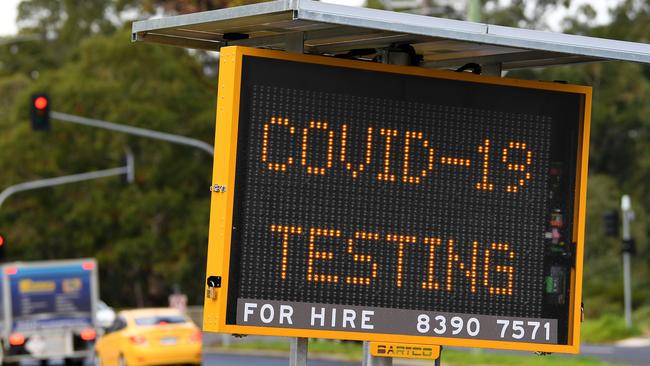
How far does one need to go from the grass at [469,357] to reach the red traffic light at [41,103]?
27.9ft

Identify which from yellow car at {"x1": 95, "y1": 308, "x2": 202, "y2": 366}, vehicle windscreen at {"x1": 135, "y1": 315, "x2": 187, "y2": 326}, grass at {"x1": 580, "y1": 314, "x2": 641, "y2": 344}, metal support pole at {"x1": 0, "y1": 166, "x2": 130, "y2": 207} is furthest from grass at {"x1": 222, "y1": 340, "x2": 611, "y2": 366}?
metal support pole at {"x1": 0, "y1": 166, "x2": 130, "y2": 207}

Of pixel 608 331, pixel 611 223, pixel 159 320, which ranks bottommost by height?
pixel 608 331

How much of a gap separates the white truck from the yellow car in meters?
4.54

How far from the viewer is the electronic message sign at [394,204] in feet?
28.5

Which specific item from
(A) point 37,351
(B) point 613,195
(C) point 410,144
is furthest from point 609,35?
(C) point 410,144

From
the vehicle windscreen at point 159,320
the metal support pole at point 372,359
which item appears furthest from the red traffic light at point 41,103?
the metal support pole at point 372,359

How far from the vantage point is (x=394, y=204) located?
8906 millimetres

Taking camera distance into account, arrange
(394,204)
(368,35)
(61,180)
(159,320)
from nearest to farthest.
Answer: (394,204)
(368,35)
(159,320)
(61,180)

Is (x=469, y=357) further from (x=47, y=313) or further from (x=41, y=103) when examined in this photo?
(x=41, y=103)

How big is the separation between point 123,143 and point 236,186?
A: 5600cm

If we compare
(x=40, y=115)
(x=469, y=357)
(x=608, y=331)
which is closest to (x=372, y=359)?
(x=469, y=357)

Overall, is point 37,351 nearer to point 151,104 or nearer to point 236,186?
point 236,186

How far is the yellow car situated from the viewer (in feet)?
90.6

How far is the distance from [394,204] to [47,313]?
1016 inches
